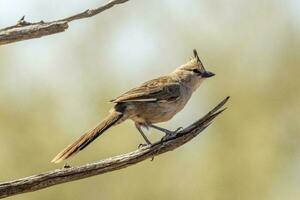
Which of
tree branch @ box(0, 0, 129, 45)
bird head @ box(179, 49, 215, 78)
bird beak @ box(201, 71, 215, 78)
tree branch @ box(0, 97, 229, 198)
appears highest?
tree branch @ box(0, 0, 129, 45)

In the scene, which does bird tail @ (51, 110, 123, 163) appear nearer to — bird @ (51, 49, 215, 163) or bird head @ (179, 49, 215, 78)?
bird @ (51, 49, 215, 163)

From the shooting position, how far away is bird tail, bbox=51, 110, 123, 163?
6.68 m

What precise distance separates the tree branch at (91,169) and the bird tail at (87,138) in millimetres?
831

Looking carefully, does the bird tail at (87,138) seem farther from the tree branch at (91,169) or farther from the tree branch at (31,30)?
the tree branch at (31,30)

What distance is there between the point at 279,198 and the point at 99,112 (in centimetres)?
333

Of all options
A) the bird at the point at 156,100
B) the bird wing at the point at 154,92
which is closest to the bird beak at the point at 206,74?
the bird at the point at 156,100

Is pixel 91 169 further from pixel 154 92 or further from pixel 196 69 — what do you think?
pixel 196 69

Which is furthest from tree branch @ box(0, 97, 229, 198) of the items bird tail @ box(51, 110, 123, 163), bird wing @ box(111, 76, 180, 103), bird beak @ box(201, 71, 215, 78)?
bird beak @ box(201, 71, 215, 78)

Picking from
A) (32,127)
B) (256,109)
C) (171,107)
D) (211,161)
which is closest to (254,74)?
(256,109)

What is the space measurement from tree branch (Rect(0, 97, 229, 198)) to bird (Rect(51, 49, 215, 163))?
4.39ft

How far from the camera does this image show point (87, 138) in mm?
6996

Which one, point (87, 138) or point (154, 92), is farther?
point (154, 92)

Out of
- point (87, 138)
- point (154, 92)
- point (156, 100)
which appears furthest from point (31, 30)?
point (154, 92)

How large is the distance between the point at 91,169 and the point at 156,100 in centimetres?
258
